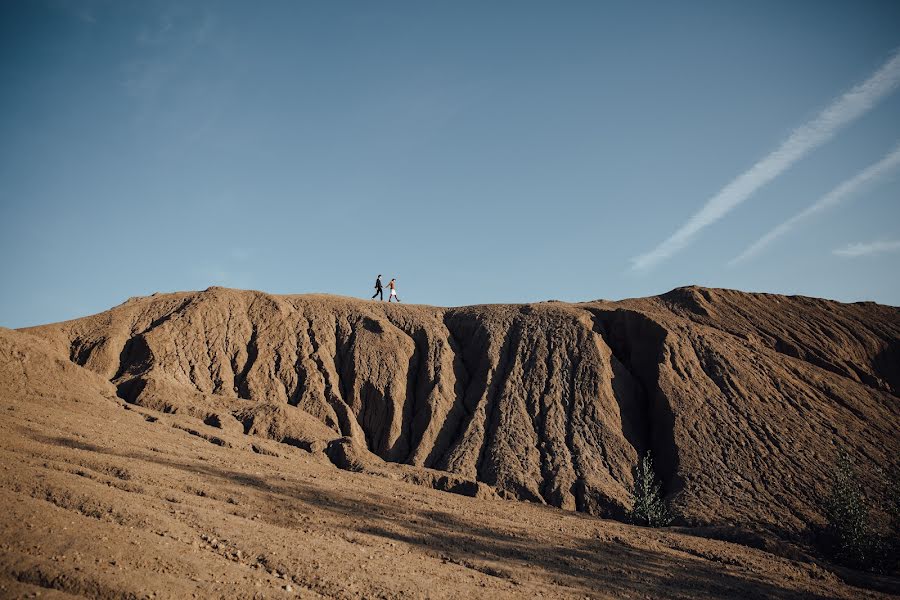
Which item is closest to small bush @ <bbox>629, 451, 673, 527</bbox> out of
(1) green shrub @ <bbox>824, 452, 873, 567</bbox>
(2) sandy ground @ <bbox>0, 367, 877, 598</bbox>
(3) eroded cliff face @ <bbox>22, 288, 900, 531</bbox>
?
(3) eroded cliff face @ <bbox>22, 288, 900, 531</bbox>

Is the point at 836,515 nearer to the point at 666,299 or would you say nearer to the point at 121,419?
the point at 666,299

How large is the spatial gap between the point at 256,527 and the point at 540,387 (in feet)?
68.0

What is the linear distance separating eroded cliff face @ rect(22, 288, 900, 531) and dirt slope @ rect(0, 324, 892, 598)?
9.48 ft

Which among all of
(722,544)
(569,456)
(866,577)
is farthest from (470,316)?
(866,577)

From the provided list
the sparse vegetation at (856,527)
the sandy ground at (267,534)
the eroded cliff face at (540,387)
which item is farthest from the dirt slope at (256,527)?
the sparse vegetation at (856,527)

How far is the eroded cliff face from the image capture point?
27.6m

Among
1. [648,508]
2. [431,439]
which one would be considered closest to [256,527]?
[431,439]

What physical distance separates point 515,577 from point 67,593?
33.4 feet

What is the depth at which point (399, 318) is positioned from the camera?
1502 inches

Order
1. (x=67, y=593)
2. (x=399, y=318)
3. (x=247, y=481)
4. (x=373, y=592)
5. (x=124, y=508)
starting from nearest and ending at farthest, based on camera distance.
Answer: (x=67, y=593)
(x=373, y=592)
(x=124, y=508)
(x=247, y=481)
(x=399, y=318)

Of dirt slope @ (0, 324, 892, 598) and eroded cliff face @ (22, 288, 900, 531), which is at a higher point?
eroded cliff face @ (22, 288, 900, 531)

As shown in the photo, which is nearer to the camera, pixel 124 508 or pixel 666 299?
pixel 124 508

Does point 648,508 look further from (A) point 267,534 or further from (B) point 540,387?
(A) point 267,534

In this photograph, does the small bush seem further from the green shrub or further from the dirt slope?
the green shrub
